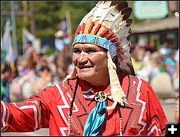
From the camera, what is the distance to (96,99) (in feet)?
12.0

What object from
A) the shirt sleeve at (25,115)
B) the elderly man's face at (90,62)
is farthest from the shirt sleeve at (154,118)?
the shirt sleeve at (25,115)

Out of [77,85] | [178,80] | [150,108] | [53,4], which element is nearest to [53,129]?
[77,85]

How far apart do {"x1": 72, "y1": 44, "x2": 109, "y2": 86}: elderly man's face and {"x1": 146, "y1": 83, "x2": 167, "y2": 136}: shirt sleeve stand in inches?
17.4

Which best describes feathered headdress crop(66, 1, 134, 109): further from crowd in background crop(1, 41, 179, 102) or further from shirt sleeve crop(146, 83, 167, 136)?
crowd in background crop(1, 41, 179, 102)

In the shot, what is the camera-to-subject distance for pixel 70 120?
138 inches

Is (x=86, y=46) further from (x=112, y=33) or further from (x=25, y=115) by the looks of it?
(x=25, y=115)

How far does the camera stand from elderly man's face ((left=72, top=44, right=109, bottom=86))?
142 inches

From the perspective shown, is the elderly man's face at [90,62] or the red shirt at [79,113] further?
the elderly man's face at [90,62]

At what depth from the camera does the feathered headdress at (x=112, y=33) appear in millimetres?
3664

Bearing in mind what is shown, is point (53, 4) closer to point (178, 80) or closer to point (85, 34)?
point (178, 80)

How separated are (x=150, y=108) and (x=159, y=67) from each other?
1137 cm

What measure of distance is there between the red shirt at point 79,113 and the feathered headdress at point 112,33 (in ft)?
0.39

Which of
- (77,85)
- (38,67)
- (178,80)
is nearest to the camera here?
(77,85)

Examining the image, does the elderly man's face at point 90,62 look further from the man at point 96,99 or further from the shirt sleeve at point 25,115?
the shirt sleeve at point 25,115
